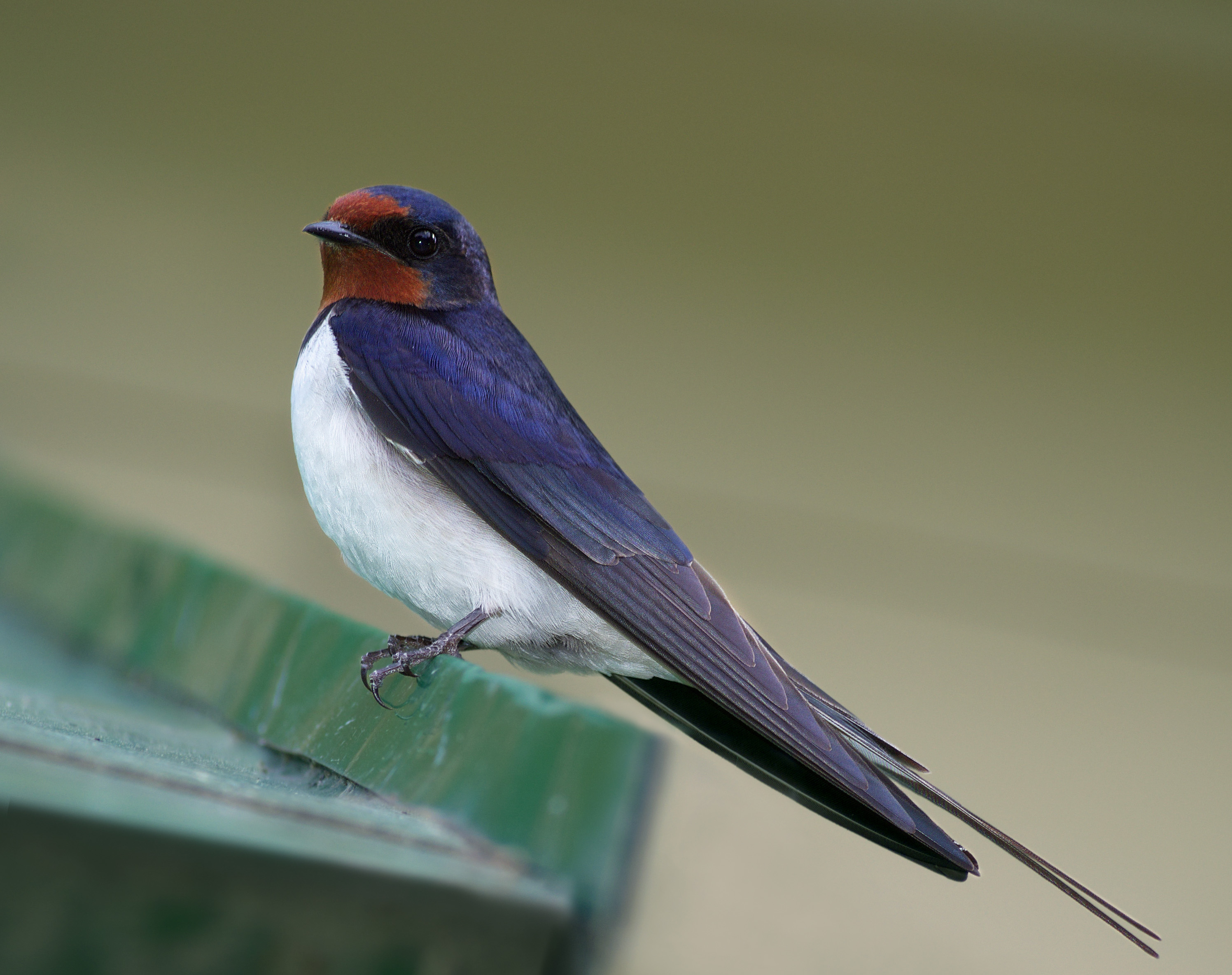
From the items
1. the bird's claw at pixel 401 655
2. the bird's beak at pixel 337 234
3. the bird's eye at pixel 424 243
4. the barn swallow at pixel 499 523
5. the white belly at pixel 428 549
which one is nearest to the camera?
the bird's claw at pixel 401 655

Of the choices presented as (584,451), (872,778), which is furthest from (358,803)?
(584,451)

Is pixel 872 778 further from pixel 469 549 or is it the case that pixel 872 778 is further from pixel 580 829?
pixel 580 829

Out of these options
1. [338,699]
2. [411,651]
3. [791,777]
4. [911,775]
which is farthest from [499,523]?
[911,775]

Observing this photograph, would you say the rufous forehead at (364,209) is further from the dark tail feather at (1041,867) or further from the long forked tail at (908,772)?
the dark tail feather at (1041,867)

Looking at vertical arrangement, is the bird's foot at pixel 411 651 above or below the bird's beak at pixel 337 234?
below

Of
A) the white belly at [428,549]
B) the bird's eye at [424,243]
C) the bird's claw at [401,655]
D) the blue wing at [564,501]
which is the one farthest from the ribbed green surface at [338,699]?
the bird's eye at [424,243]

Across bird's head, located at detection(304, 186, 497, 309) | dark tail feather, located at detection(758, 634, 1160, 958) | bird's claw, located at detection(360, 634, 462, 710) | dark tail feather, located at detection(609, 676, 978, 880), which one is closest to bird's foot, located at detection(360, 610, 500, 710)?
bird's claw, located at detection(360, 634, 462, 710)
